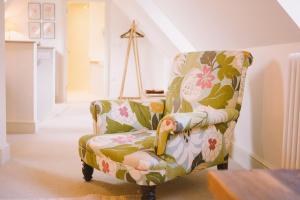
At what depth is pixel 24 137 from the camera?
366 centimetres

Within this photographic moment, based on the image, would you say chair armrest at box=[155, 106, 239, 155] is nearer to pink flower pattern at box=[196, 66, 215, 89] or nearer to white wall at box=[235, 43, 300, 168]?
pink flower pattern at box=[196, 66, 215, 89]

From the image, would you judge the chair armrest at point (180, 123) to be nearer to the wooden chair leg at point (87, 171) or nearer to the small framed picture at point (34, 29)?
the wooden chair leg at point (87, 171)

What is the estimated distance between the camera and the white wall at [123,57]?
6.74 m

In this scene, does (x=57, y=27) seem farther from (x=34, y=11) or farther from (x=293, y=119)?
(x=293, y=119)

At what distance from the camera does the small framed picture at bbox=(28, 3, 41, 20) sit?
22.5ft

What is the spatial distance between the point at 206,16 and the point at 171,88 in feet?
2.69

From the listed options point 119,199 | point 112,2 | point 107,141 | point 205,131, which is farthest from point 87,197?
point 112,2

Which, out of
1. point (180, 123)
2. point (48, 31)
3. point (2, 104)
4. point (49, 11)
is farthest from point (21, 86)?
point (49, 11)

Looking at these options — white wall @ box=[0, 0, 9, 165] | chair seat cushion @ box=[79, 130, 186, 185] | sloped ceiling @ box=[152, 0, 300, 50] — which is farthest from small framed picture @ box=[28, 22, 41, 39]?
chair seat cushion @ box=[79, 130, 186, 185]

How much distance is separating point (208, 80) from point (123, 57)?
4.66 m

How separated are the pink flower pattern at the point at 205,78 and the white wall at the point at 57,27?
16.2ft

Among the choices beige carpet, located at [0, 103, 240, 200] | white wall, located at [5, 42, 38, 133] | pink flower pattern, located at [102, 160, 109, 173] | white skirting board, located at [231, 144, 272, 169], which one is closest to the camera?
pink flower pattern, located at [102, 160, 109, 173]

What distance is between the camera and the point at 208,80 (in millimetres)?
2256

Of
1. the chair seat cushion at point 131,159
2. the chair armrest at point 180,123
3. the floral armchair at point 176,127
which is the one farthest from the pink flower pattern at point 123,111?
the chair armrest at point 180,123
